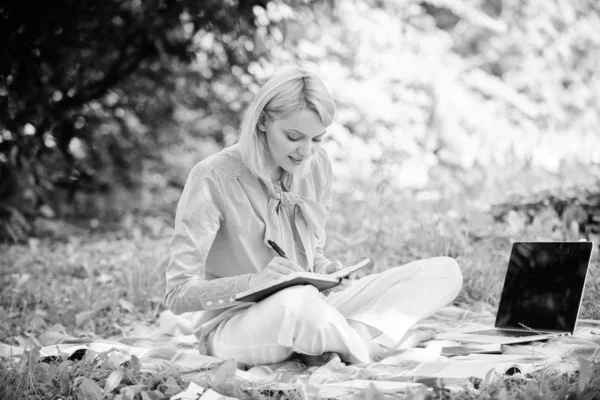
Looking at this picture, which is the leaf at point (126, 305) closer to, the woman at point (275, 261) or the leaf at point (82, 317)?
the leaf at point (82, 317)

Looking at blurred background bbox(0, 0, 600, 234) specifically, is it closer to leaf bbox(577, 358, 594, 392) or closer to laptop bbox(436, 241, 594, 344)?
laptop bbox(436, 241, 594, 344)

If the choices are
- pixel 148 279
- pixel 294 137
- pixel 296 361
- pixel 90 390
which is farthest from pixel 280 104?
pixel 148 279

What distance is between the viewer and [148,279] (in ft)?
14.4

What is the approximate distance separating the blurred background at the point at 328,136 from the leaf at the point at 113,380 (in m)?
1.40

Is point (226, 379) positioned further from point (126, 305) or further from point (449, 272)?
point (126, 305)

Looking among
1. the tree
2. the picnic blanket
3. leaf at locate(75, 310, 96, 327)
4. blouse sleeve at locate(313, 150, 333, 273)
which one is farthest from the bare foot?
the tree

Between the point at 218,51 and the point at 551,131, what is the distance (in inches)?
162

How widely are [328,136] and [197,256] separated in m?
4.87

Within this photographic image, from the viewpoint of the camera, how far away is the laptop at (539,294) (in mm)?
3025

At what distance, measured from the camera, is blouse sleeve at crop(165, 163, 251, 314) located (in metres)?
2.68

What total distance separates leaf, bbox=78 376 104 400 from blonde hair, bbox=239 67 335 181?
0.96 metres

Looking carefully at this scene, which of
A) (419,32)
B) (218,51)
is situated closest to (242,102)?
(218,51)

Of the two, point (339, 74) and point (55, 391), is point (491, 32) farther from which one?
point (55, 391)

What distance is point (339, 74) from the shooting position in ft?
25.4
